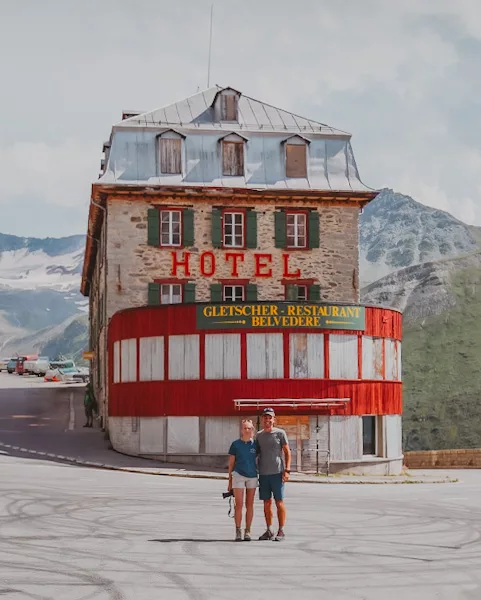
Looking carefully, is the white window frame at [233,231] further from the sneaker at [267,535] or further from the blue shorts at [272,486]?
the sneaker at [267,535]

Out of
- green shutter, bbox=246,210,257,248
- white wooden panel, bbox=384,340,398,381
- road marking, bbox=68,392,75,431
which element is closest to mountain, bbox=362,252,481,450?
road marking, bbox=68,392,75,431

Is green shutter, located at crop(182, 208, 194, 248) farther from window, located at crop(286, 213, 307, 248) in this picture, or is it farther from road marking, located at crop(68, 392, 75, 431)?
road marking, located at crop(68, 392, 75, 431)

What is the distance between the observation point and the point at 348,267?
137 ft

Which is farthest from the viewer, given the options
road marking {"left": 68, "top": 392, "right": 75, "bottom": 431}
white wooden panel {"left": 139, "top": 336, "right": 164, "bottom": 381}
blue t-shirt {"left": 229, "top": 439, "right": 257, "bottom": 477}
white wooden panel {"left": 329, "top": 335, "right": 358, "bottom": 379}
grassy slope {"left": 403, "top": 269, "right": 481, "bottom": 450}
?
grassy slope {"left": 403, "top": 269, "right": 481, "bottom": 450}

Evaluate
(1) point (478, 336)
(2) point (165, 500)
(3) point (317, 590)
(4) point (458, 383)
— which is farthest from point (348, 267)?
(1) point (478, 336)

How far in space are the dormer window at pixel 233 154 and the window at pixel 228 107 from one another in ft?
4.95

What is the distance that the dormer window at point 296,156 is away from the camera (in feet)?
138

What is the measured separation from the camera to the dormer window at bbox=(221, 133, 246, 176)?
4162 centimetres

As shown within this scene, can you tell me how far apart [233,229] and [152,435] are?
424 inches

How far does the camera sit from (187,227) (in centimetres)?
4059

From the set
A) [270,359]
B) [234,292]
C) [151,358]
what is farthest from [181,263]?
[270,359]

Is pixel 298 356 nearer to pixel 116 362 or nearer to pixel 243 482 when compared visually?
pixel 116 362

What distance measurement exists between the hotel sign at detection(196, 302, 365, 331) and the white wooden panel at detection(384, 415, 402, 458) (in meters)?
4.46

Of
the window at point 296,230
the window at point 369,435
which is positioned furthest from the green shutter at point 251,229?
the window at point 369,435
